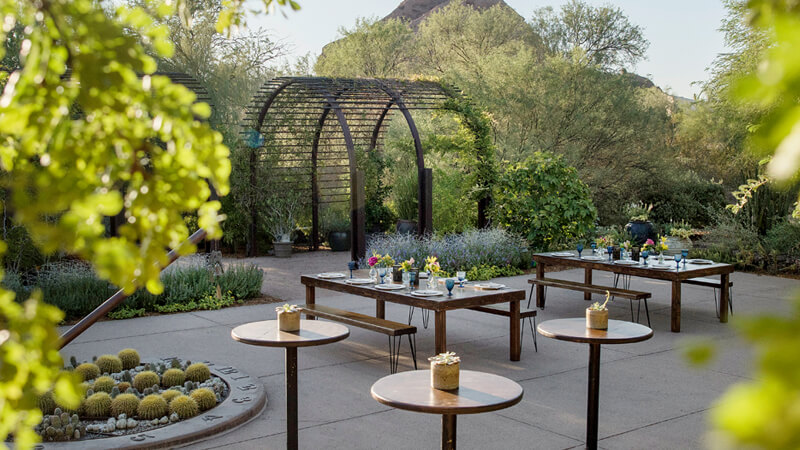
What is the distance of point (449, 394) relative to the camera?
3686mm

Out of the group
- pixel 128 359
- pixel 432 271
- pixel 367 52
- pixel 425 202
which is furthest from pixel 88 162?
pixel 367 52

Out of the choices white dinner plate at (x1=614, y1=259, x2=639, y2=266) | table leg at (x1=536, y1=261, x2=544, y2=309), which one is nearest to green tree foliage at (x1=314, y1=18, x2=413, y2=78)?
table leg at (x1=536, y1=261, x2=544, y2=309)

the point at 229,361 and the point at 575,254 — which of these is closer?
the point at 229,361

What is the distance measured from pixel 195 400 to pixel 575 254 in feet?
18.9

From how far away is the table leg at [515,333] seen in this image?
22.4 ft

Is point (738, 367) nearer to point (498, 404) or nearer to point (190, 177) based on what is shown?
point (498, 404)

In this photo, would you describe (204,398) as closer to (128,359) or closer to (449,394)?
(128,359)

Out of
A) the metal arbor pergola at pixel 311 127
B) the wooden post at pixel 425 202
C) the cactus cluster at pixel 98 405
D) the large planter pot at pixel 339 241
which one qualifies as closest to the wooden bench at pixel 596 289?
the wooden post at pixel 425 202

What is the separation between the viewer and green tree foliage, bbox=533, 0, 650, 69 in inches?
1006

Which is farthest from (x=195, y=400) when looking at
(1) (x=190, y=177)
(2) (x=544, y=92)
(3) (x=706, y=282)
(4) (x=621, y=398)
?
(2) (x=544, y=92)

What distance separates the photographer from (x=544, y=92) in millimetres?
19844

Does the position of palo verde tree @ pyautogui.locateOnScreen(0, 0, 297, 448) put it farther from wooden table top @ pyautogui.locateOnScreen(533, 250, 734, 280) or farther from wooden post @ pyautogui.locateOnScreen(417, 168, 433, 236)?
wooden post @ pyautogui.locateOnScreen(417, 168, 433, 236)

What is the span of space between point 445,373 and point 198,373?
8.76 feet

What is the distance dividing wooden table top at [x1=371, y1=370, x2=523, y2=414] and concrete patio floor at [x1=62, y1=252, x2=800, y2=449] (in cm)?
90
